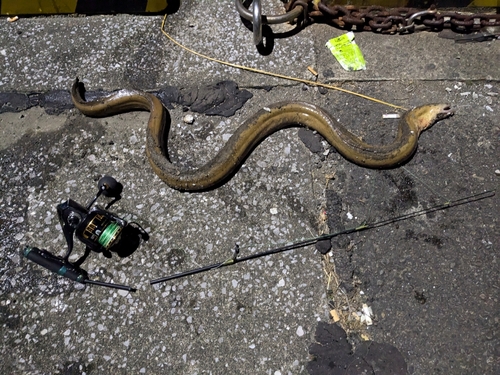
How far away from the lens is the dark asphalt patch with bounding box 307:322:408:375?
2.46 metres

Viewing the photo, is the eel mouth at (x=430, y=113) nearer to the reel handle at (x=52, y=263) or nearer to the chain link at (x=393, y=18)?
the chain link at (x=393, y=18)

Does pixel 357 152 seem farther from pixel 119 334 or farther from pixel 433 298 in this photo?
pixel 119 334

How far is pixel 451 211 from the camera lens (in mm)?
2957

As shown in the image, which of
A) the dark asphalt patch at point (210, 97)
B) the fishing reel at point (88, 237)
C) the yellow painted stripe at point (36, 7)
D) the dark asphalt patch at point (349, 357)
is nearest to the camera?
the dark asphalt patch at point (349, 357)

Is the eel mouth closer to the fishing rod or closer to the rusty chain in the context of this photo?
the fishing rod

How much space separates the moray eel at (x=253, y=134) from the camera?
119 inches

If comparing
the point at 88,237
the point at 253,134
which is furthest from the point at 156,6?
the point at 88,237

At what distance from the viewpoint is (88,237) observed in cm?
258

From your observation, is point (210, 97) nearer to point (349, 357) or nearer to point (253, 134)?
point (253, 134)

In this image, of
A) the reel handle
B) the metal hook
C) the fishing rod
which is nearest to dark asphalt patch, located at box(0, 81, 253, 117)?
the metal hook

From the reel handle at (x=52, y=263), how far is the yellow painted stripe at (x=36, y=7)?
277 centimetres

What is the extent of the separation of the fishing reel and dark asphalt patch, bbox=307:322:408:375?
4.54 feet

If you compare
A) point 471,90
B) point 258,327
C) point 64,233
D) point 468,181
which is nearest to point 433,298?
point 468,181

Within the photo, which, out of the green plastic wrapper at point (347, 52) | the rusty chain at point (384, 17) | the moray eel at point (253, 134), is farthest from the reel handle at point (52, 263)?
the green plastic wrapper at point (347, 52)
